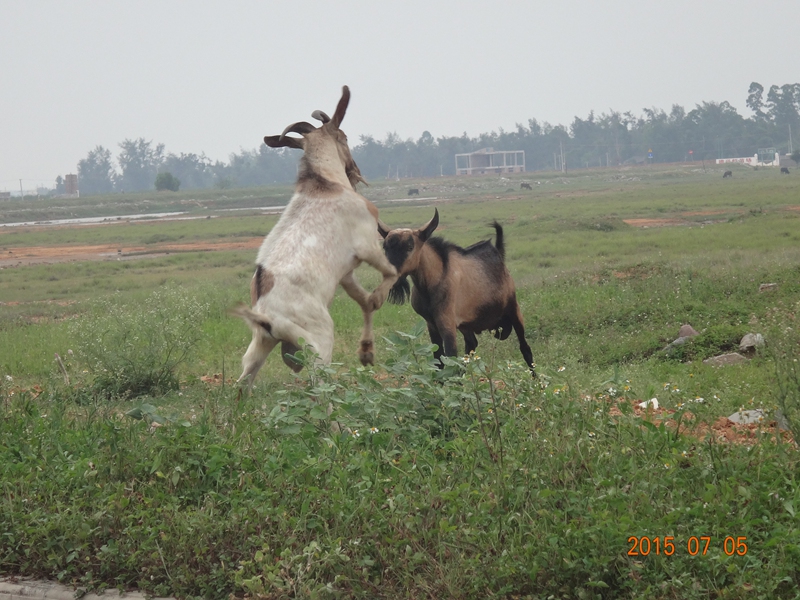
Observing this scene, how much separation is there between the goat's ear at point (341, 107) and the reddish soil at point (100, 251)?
25.7 m

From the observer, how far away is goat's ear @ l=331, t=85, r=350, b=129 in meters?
6.91

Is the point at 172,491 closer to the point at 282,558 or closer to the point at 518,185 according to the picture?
the point at 282,558

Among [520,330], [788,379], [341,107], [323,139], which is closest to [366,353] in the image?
[323,139]

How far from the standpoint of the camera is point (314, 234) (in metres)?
6.30

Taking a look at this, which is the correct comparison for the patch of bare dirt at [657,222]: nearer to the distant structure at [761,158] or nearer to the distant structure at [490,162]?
the distant structure at [761,158]

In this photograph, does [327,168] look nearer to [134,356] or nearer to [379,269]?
[379,269]

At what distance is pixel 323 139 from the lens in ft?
22.8

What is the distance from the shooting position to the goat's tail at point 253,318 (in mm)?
5848

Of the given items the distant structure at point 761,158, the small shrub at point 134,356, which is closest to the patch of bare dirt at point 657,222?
the small shrub at point 134,356

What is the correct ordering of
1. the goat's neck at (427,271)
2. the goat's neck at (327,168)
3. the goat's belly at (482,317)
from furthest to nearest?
the goat's belly at (482,317)
the goat's neck at (427,271)
the goat's neck at (327,168)

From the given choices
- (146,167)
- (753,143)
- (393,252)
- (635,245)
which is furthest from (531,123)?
(393,252)

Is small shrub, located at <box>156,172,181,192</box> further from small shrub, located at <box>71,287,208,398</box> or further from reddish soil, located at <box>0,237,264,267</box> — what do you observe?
small shrub, located at <box>71,287,208,398</box>

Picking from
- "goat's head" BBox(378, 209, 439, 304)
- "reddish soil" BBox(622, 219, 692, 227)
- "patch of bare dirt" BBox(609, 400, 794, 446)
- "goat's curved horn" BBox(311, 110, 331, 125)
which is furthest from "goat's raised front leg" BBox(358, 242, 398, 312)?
"reddish soil" BBox(622, 219, 692, 227)

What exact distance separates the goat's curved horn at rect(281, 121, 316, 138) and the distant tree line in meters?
106
